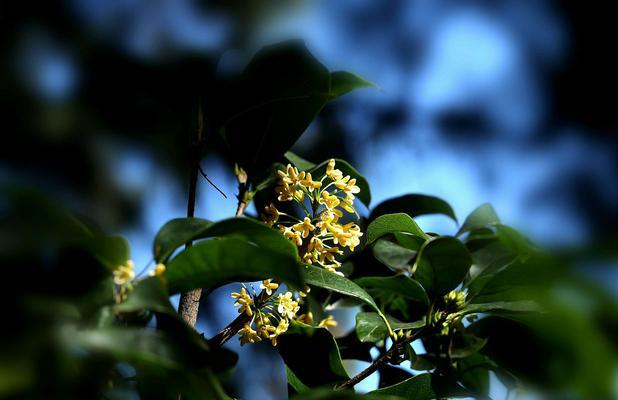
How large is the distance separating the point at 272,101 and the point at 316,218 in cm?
18

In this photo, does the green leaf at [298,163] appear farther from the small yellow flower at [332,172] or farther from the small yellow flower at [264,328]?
the small yellow flower at [264,328]

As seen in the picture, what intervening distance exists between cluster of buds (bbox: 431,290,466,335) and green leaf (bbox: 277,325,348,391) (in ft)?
0.51

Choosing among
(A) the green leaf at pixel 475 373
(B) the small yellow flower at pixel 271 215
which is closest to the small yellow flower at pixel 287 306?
(B) the small yellow flower at pixel 271 215

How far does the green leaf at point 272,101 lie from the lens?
937 mm

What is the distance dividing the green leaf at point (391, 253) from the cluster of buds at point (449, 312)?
81mm

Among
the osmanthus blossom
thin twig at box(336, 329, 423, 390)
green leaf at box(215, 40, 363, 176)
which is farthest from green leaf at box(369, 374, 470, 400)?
green leaf at box(215, 40, 363, 176)

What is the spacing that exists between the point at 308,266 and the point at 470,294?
0.92ft

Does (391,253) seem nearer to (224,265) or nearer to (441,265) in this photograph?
(441,265)

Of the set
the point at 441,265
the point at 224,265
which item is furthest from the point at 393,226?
the point at 224,265

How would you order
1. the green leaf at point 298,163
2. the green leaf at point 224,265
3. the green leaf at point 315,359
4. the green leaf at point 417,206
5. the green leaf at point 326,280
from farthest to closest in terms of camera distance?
the green leaf at point 417,206
the green leaf at point 298,163
the green leaf at point 315,359
the green leaf at point 326,280
the green leaf at point 224,265

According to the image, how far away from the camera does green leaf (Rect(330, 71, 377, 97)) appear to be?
0.96 m

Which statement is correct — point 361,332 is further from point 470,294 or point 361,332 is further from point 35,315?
point 35,315

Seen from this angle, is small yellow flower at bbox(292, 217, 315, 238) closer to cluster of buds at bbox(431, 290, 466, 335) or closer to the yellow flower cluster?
the yellow flower cluster

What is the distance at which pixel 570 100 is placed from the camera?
8.00ft
